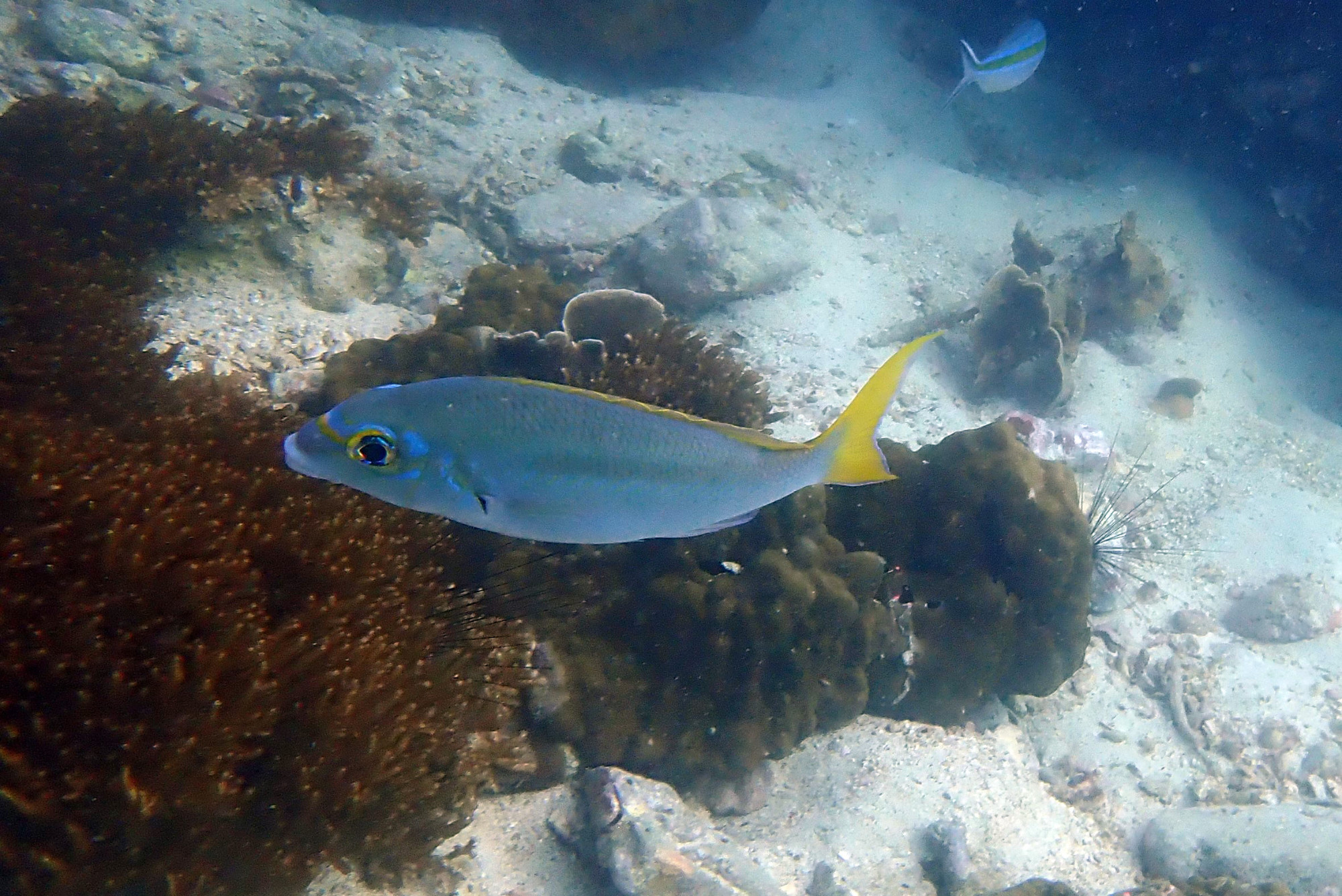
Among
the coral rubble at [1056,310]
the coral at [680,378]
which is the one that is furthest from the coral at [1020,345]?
the coral at [680,378]

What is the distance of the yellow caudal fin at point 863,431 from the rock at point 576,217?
22.9ft

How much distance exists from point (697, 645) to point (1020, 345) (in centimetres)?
694

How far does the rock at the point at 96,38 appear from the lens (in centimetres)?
877

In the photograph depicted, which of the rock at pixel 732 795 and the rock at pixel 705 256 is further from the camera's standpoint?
the rock at pixel 705 256

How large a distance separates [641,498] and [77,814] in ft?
6.85

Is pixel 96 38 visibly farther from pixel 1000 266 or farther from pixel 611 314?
pixel 1000 266

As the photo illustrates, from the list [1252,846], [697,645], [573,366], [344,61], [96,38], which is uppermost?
[573,366]

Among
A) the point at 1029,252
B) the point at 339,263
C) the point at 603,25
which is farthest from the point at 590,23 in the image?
the point at 339,263

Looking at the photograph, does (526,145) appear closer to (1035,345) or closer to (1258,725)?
(1035,345)

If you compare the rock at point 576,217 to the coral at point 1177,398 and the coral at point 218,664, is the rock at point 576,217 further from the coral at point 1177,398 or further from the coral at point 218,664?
the coral at point 1177,398

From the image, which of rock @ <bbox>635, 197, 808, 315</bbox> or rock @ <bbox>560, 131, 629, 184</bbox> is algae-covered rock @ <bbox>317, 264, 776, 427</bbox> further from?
rock @ <bbox>560, 131, 629, 184</bbox>

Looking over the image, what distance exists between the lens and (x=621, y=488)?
81.3 inches

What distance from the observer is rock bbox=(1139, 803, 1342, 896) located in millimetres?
5133

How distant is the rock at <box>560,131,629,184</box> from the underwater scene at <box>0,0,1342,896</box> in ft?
0.48
